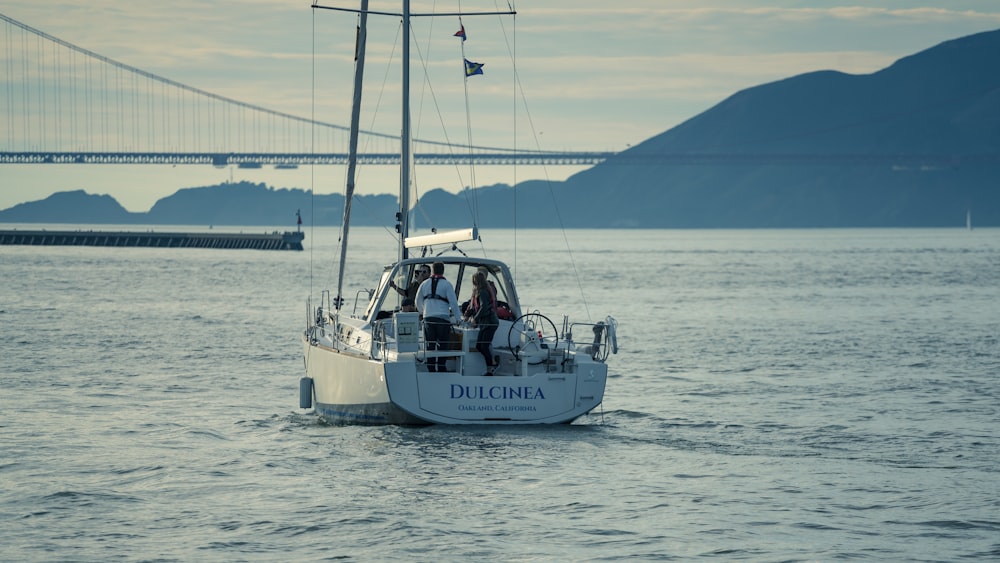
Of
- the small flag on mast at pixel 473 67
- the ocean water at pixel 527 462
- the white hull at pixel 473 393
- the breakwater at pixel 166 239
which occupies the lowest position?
the ocean water at pixel 527 462

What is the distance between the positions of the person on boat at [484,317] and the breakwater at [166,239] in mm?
92135

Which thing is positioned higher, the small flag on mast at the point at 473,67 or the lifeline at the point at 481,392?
the small flag on mast at the point at 473,67

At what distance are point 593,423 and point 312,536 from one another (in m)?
6.66

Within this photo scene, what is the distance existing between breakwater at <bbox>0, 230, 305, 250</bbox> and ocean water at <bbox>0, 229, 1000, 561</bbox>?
77421 mm

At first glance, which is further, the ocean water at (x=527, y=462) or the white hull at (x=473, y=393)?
the white hull at (x=473, y=393)

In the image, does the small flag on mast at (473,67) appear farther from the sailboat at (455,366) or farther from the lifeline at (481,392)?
the lifeline at (481,392)

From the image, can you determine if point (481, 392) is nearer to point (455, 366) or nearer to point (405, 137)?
point (455, 366)

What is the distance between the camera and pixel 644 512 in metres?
12.4

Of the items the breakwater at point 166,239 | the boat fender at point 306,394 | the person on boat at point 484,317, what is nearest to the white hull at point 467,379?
the person on boat at point 484,317

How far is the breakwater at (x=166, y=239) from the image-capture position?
4286 inches

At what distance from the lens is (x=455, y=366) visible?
1584 centimetres

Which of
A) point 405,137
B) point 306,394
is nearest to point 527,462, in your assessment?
point 306,394

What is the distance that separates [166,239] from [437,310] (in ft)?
327

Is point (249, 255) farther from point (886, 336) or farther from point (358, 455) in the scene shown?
point (358, 455)
